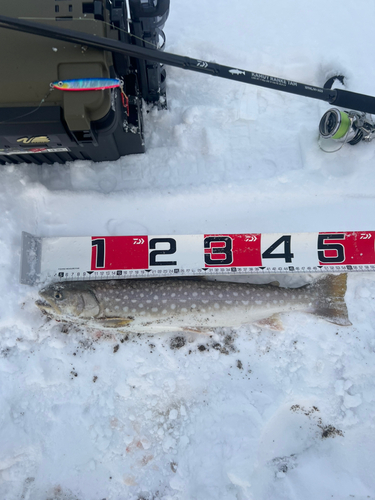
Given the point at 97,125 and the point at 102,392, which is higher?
the point at 97,125

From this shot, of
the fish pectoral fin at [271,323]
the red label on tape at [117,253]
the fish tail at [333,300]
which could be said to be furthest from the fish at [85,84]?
the fish tail at [333,300]

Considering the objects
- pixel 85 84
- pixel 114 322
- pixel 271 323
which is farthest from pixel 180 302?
pixel 85 84

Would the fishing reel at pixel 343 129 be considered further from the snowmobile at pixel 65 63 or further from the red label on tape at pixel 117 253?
the red label on tape at pixel 117 253

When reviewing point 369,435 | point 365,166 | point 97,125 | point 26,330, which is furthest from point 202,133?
point 369,435

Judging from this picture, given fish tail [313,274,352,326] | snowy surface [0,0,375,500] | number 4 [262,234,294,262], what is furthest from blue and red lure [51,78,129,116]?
fish tail [313,274,352,326]

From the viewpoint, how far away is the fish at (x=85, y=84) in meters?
2.40

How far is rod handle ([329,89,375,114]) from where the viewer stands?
2879 millimetres

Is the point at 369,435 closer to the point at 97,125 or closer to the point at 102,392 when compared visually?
the point at 102,392

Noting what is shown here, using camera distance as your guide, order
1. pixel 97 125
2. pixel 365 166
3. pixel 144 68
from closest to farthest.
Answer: pixel 97 125, pixel 144 68, pixel 365 166

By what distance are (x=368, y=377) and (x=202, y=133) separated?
10.9 feet

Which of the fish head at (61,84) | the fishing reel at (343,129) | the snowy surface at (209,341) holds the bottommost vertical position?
the snowy surface at (209,341)

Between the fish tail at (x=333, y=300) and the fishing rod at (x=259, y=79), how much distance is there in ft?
5.09

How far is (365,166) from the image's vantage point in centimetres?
368

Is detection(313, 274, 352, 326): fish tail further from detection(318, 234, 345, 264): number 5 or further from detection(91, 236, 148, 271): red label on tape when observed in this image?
detection(91, 236, 148, 271): red label on tape
